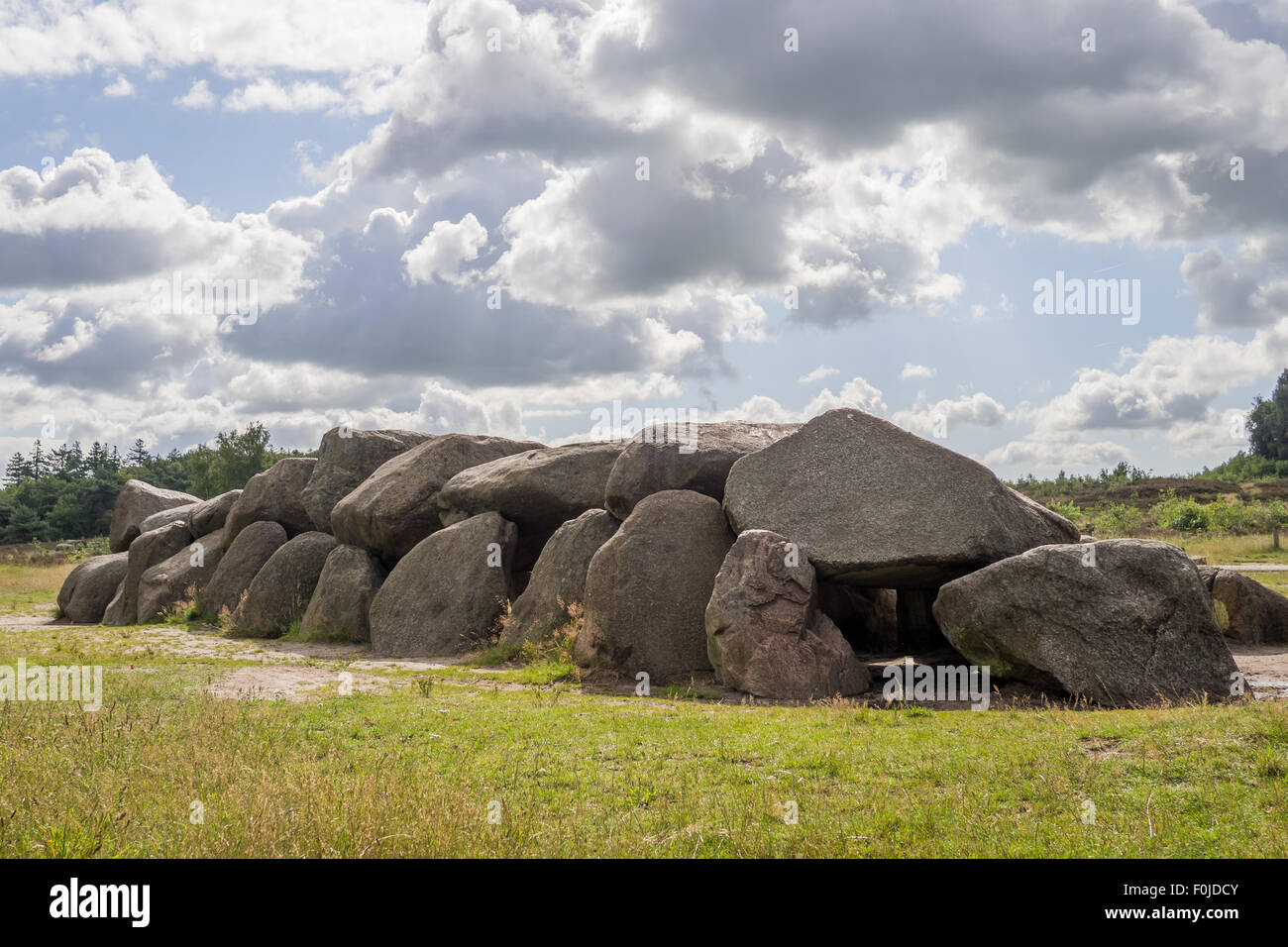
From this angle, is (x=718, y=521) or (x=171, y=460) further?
(x=171, y=460)

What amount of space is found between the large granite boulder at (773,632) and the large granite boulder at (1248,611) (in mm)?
9003

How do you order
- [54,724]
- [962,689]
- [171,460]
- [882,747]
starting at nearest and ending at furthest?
[882,747] → [54,724] → [962,689] → [171,460]

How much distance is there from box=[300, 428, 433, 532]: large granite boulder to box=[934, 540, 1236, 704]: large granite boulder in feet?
66.1

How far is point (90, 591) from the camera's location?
33.9 m

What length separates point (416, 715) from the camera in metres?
12.6

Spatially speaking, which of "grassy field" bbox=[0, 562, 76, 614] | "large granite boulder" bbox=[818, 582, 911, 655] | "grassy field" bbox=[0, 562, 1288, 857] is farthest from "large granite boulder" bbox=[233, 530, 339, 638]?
"grassy field" bbox=[0, 562, 76, 614]

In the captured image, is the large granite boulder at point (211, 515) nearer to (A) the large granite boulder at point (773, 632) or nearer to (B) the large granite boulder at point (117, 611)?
(B) the large granite boulder at point (117, 611)

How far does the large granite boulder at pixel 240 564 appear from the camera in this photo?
28.7m

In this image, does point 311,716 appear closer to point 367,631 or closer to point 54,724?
point 54,724

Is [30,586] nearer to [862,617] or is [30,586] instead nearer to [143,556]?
[143,556]

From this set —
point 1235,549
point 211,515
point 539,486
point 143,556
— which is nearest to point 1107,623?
point 539,486
